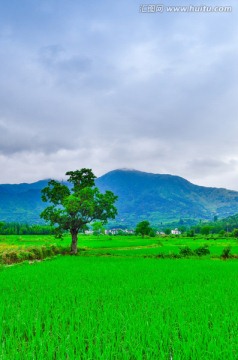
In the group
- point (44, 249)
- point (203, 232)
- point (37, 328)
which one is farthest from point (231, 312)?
point (203, 232)

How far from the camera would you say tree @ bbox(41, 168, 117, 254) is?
36.2 m

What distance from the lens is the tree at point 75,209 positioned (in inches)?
1425

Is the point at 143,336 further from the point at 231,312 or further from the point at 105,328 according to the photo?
the point at 231,312

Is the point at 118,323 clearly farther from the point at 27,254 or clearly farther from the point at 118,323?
the point at 27,254

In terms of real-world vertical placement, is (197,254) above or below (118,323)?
below

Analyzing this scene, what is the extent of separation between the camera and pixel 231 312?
27.3 feet

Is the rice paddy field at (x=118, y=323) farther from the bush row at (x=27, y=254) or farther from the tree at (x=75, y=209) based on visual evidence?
the tree at (x=75, y=209)

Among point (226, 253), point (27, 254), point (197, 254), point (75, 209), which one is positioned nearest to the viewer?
point (27, 254)

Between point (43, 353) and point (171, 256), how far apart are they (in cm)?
2861

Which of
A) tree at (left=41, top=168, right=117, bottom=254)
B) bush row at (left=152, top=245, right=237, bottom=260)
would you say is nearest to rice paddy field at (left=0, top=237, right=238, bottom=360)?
bush row at (left=152, top=245, right=237, bottom=260)

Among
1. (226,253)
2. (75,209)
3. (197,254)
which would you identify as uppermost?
(75,209)

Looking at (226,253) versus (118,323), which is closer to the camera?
(118,323)

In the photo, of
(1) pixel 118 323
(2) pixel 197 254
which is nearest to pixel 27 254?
(2) pixel 197 254

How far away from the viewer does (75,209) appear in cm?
3597
